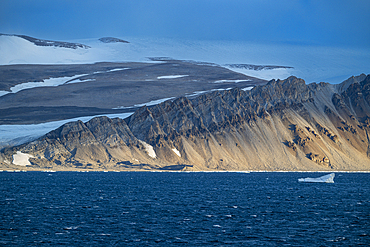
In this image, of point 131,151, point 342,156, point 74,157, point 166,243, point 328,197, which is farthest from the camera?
point 342,156

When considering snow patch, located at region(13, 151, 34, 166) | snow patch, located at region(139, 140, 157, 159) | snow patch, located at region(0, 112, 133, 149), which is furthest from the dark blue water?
snow patch, located at region(139, 140, 157, 159)

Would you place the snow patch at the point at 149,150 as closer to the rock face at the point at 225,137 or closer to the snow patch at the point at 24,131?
the rock face at the point at 225,137

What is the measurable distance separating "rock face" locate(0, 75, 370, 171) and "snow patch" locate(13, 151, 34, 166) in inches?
57.3

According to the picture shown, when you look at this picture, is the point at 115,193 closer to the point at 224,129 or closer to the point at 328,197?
the point at 328,197

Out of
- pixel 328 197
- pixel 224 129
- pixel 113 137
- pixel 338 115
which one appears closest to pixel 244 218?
pixel 328 197

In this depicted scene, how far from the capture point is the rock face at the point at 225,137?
152 meters

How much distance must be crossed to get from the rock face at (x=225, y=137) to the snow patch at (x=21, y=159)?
146cm

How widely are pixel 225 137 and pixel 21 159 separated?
240 ft

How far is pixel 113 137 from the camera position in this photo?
159 metres

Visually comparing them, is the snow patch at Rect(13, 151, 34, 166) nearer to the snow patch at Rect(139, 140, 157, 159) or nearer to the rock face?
the rock face

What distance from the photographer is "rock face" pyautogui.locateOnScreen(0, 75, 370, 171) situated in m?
152

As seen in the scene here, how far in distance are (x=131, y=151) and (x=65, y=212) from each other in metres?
109

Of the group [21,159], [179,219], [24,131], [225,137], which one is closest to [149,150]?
[225,137]

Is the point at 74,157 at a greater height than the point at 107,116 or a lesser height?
lesser
